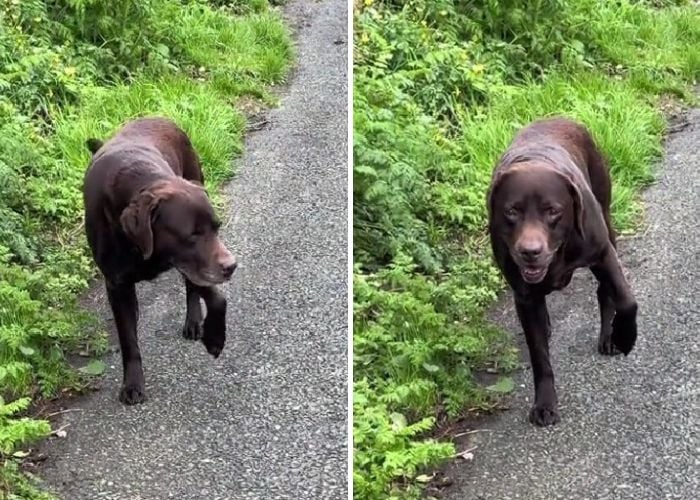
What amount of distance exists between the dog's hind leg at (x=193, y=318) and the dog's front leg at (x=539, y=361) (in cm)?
138

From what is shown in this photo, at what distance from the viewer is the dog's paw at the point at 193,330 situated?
177 inches

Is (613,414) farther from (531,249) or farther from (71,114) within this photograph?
(71,114)

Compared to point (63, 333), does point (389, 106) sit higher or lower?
higher

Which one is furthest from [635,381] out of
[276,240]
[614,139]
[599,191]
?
[614,139]

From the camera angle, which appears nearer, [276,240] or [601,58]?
[276,240]

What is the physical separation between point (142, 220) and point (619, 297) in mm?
1681

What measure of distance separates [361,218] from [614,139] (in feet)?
5.75

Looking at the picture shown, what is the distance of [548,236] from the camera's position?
348cm

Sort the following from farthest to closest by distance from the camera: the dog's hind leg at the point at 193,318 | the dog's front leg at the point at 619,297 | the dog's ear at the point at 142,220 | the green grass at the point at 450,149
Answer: the dog's hind leg at the point at 193,318 < the green grass at the point at 450,149 < the dog's front leg at the point at 619,297 < the dog's ear at the point at 142,220

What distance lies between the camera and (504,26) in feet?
21.8

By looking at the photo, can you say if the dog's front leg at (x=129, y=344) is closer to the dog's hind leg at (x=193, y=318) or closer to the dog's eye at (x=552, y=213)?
the dog's hind leg at (x=193, y=318)

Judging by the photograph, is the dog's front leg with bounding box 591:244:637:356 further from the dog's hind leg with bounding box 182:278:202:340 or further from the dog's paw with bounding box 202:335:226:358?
the dog's hind leg with bounding box 182:278:202:340

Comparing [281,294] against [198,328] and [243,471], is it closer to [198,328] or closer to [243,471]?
[198,328]

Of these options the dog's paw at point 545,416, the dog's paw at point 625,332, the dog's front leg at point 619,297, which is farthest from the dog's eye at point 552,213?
the dog's paw at point 545,416
